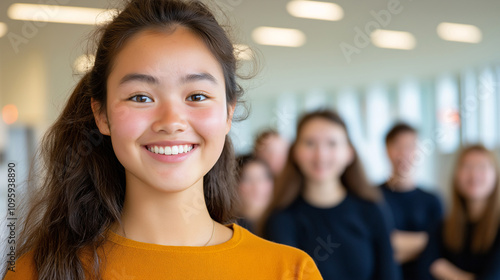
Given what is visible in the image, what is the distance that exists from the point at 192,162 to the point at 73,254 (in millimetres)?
358

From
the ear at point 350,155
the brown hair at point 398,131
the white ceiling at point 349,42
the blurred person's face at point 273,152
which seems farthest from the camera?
the white ceiling at point 349,42

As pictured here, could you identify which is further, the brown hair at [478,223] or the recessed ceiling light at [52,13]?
the recessed ceiling light at [52,13]

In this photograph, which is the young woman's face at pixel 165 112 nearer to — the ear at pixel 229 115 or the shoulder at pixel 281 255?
the ear at pixel 229 115

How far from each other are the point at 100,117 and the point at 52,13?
4.54 m

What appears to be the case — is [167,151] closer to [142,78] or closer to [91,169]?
[142,78]

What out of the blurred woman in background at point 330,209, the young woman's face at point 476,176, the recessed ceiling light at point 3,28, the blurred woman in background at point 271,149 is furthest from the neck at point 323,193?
the recessed ceiling light at point 3,28

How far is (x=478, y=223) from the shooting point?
10.5 feet

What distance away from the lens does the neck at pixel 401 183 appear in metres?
3.93

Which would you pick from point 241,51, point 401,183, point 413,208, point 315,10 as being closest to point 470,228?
point 413,208

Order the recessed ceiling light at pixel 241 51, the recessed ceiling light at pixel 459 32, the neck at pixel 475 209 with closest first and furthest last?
the recessed ceiling light at pixel 241 51, the neck at pixel 475 209, the recessed ceiling light at pixel 459 32

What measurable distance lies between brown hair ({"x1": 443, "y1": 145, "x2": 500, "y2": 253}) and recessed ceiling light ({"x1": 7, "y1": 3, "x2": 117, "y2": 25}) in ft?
11.1

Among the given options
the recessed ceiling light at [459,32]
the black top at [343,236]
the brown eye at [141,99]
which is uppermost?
the recessed ceiling light at [459,32]

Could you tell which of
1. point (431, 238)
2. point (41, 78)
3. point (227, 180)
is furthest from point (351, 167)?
point (41, 78)

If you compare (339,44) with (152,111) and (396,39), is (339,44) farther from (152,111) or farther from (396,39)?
(152,111)
